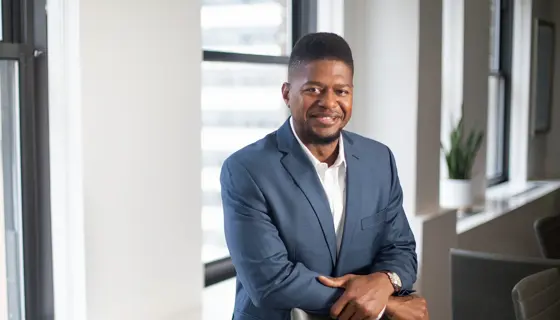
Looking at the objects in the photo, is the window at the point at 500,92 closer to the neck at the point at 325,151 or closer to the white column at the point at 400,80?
the white column at the point at 400,80

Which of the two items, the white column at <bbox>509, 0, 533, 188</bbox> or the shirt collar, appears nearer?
the shirt collar

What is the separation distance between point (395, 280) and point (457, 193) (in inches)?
111

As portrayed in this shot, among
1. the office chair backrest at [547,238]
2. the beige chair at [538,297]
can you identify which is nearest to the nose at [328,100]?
the beige chair at [538,297]

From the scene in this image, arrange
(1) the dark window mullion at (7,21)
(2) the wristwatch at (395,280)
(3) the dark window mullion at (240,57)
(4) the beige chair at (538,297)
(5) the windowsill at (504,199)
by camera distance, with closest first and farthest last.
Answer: (2) the wristwatch at (395,280), (1) the dark window mullion at (7,21), (4) the beige chair at (538,297), (3) the dark window mullion at (240,57), (5) the windowsill at (504,199)

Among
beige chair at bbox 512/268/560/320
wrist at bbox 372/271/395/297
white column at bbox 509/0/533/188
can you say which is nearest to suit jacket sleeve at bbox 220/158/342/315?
wrist at bbox 372/271/395/297

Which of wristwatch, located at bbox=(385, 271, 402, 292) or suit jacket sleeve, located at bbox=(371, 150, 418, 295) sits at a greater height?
suit jacket sleeve, located at bbox=(371, 150, 418, 295)

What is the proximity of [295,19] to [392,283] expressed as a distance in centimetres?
170

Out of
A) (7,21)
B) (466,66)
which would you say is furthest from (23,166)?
(466,66)

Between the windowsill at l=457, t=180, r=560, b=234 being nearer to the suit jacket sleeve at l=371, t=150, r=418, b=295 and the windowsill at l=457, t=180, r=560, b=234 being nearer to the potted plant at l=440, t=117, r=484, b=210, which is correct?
the potted plant at l=440, t=117, r=484, b=210

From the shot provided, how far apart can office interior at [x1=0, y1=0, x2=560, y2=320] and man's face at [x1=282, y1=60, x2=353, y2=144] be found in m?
0.57

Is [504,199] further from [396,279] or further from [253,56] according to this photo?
[396,279]

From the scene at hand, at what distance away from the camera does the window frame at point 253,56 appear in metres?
2.62

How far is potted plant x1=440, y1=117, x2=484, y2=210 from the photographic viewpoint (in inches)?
169

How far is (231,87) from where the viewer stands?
2764mm
